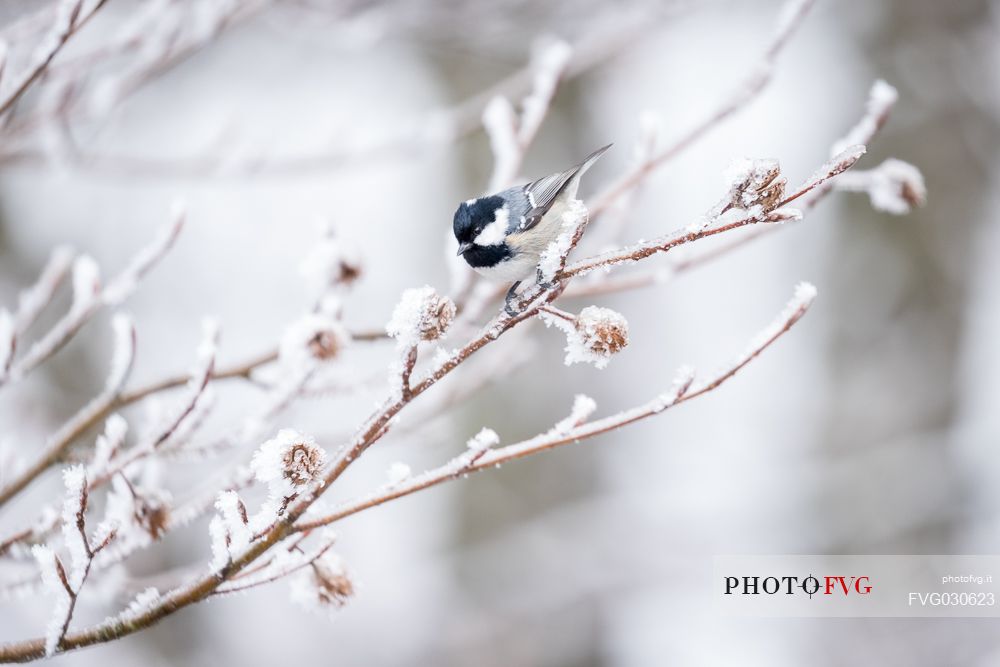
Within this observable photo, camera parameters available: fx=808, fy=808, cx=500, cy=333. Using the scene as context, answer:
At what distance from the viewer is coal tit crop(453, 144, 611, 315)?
45.9 inches

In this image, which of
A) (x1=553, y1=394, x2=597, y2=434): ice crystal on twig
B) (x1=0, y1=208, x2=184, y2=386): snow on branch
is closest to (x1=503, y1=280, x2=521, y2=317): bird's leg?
(x1=553, y1=394, x2=597, y2=434): ice crystal on twig

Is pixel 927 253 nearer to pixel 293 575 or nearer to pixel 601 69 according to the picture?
pixel 601 69

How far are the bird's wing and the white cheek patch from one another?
0.03 metres

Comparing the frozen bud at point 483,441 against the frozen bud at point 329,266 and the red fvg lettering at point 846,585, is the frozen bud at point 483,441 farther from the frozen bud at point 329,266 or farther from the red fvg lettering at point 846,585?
the red fvg lettering at point 846,585

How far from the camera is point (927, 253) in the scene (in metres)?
3.72

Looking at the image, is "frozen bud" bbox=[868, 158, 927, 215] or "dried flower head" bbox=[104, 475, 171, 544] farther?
"frozen bud" bbox=[868, 158, 927, 215]

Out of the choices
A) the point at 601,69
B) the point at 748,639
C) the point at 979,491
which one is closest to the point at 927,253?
the point at 979,491

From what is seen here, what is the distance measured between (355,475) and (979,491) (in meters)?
4.28

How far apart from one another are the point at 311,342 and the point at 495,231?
0.33 metres

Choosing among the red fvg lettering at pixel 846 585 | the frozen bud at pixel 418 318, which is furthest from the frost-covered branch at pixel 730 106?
the red fvg lettering at pixel 846 585

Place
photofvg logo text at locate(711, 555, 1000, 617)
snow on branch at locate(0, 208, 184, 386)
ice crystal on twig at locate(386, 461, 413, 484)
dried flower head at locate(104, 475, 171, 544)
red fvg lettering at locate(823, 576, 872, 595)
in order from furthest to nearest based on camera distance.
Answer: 1. red fvg lettering at locate(823, 576, 872, 595)
2. photofvg logo text at locate(711, 555, 1000, 617)
3. snow on branch at locate(0, 208, 184, 386)
4. dried flower head at locate(104, 475, 171, 544)
5. ice crystal on twig at locate(386, 461, 413, 484)

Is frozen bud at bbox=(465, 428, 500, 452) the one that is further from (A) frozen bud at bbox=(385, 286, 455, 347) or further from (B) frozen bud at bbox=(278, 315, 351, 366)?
(B) frozen bud at bbox=(278, 315, 351, 366)

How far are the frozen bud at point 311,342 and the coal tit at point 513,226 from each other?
0.23 meters

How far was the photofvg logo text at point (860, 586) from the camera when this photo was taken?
2.13m
